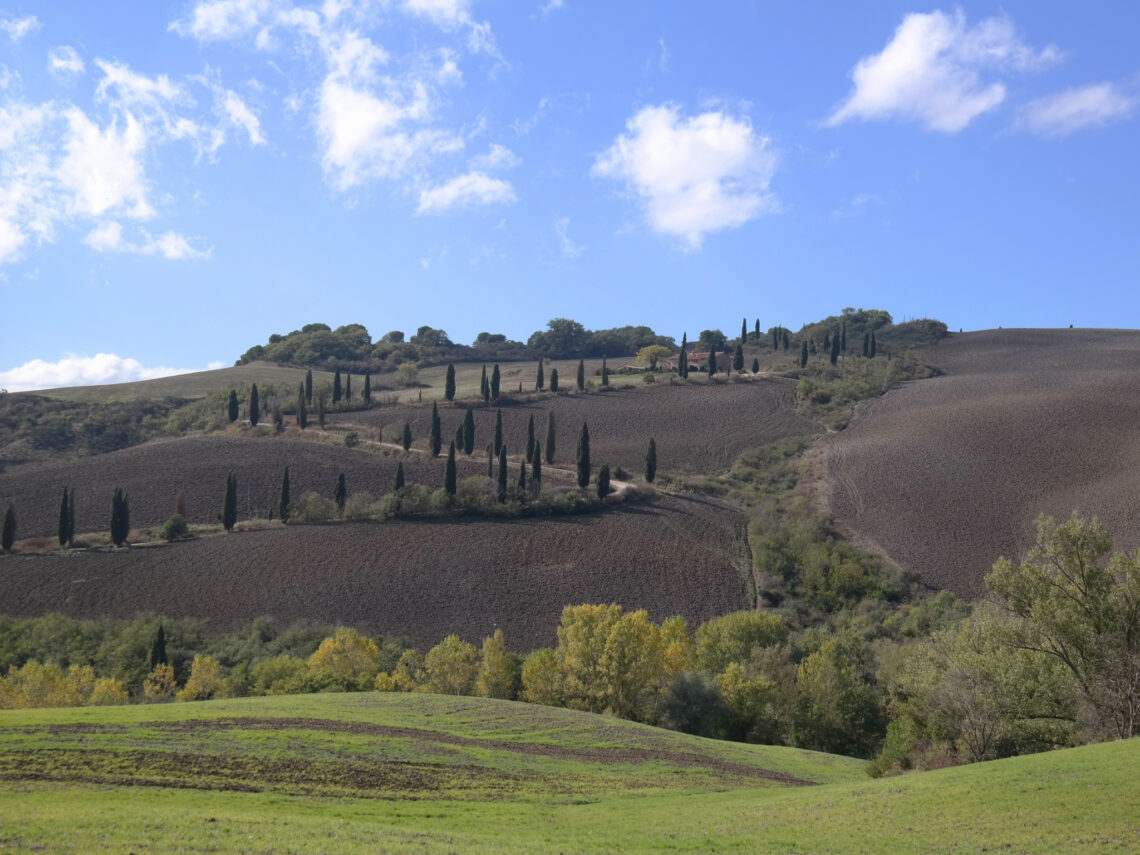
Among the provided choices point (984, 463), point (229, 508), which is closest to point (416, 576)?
point (229, 508)

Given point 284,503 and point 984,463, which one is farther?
point 984,463

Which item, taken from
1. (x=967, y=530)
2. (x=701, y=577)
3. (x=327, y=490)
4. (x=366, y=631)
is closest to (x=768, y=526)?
(x=701, y=577)

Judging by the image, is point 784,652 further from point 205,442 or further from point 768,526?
point 205,442

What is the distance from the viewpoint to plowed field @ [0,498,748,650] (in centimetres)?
7019

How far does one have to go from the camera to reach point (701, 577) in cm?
7931

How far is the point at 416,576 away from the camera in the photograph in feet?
253

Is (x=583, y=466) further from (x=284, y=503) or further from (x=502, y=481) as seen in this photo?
(x=284, y=503)

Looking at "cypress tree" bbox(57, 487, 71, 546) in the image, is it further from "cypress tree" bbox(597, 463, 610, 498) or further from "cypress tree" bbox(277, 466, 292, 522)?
"cypress tree" bbox(597, 463, 610, 498)

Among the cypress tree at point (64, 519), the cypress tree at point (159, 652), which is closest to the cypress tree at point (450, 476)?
the cypress tree at point (64, 519)

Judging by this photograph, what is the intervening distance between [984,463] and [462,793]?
275ft

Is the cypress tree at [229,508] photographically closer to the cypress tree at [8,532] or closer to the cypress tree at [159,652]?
the cypress tree at [8,532]

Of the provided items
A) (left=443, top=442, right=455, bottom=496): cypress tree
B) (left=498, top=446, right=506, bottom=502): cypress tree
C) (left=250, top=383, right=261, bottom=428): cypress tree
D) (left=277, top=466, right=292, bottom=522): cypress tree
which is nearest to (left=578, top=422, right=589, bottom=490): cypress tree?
(left=498, top=446, right=506, bottom=502): cypress tree

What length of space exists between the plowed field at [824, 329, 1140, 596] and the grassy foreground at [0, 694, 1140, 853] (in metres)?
52.2

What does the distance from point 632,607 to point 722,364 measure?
8878 cm
